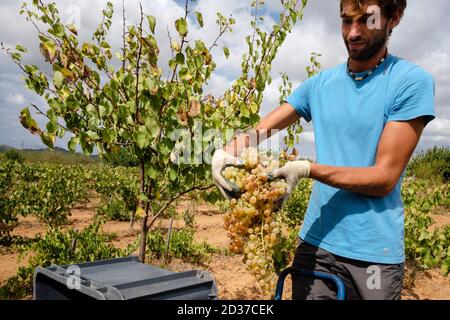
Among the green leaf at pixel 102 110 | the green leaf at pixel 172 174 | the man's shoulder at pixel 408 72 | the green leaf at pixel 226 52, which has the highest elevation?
the green leaf at pixel 226 52

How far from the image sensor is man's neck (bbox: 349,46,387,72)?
1968 millimetres

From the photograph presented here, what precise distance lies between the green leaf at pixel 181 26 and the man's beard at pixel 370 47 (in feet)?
3.25

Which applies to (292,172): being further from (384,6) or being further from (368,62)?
(384,6)

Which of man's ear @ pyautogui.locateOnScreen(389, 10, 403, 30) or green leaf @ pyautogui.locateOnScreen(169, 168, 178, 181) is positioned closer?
man's ear @ pyautogui.locateOnScreen(389, 10, 403, 30)

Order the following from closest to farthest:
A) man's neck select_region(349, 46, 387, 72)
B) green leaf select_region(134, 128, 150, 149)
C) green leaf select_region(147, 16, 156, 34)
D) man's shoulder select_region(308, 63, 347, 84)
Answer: man's neck select_region(349, 46, 387, 72), man's shoulder select_region(308, 63, 347, 84), green leaf select_region(147, 16, 156, 34), green leaf select_region(134, 128, 150, 149)

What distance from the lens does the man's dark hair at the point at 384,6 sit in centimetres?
183

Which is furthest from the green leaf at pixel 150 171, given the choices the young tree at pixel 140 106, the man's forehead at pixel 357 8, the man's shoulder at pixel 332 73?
the man's forehead at pixel 357 8

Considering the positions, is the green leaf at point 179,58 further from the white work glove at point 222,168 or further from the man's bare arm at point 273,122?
the white work glove at point 222,168

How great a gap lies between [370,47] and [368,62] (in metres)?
0.10

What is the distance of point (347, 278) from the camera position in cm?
200

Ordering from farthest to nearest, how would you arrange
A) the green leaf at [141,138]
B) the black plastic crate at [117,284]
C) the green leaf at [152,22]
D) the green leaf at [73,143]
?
the green leaf at [73,143], the green leaf at [141,138], the green leaf at [152,22], the black plastic crate at [117,284]

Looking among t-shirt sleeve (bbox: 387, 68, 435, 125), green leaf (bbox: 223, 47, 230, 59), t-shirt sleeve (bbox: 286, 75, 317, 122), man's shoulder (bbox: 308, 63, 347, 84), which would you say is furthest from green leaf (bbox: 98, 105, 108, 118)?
t-shirt sleeve (bbox: 387, 68, 435, 125)

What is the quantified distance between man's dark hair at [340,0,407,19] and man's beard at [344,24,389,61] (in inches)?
3.3

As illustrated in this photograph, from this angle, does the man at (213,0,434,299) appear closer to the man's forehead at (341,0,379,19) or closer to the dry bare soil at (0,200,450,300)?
the man's forehead at (341,0,379,19)
